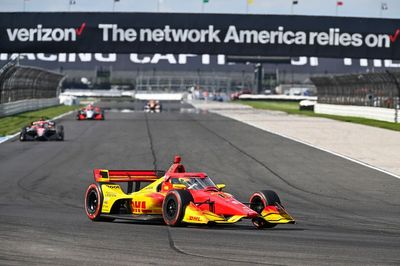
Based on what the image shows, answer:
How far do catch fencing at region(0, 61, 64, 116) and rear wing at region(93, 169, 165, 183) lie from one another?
35309 millimetres

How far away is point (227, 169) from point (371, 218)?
8.82 meters

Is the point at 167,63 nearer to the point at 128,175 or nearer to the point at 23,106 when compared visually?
the point at 23,106

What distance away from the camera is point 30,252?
10.1 metres

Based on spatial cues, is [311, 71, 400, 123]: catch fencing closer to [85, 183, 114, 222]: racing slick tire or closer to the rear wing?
the rear wing

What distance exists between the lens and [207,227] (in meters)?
12.7

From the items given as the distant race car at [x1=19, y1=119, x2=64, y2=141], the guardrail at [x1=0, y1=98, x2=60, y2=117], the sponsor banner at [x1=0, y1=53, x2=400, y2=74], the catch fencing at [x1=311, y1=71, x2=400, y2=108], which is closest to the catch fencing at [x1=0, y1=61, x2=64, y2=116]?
the guardrail at [x1=0, y1=98, x2=60, y2=117]

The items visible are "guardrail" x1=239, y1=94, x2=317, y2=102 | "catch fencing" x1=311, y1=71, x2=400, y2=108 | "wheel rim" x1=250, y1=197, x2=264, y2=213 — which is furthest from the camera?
"guardrail" x1=239, y1=94, x2=317, y2=102

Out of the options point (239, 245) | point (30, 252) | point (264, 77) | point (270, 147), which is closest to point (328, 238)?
point (239, 245)

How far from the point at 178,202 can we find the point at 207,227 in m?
0.64

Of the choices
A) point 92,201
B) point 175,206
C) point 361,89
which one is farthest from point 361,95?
point 175,206

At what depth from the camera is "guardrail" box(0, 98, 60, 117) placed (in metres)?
51.2

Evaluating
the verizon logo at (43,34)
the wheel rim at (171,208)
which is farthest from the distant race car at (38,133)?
the wheel rim at (171,208)

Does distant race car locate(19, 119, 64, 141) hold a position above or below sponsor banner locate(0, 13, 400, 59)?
below

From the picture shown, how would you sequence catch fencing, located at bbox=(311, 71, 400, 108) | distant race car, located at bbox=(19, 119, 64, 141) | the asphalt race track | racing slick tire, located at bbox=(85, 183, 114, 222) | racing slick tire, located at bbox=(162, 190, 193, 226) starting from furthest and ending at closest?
catch fencing, located at bbox=(311, 71, 400, 108) → distant race car, located at bbox=(19, 119, 64, 141) → racing slick tire, located at bbox=(85, 183, 114, 222) → racing slick tire, located at bbox=(162, 190, 193, 226) → the asphalt race track
